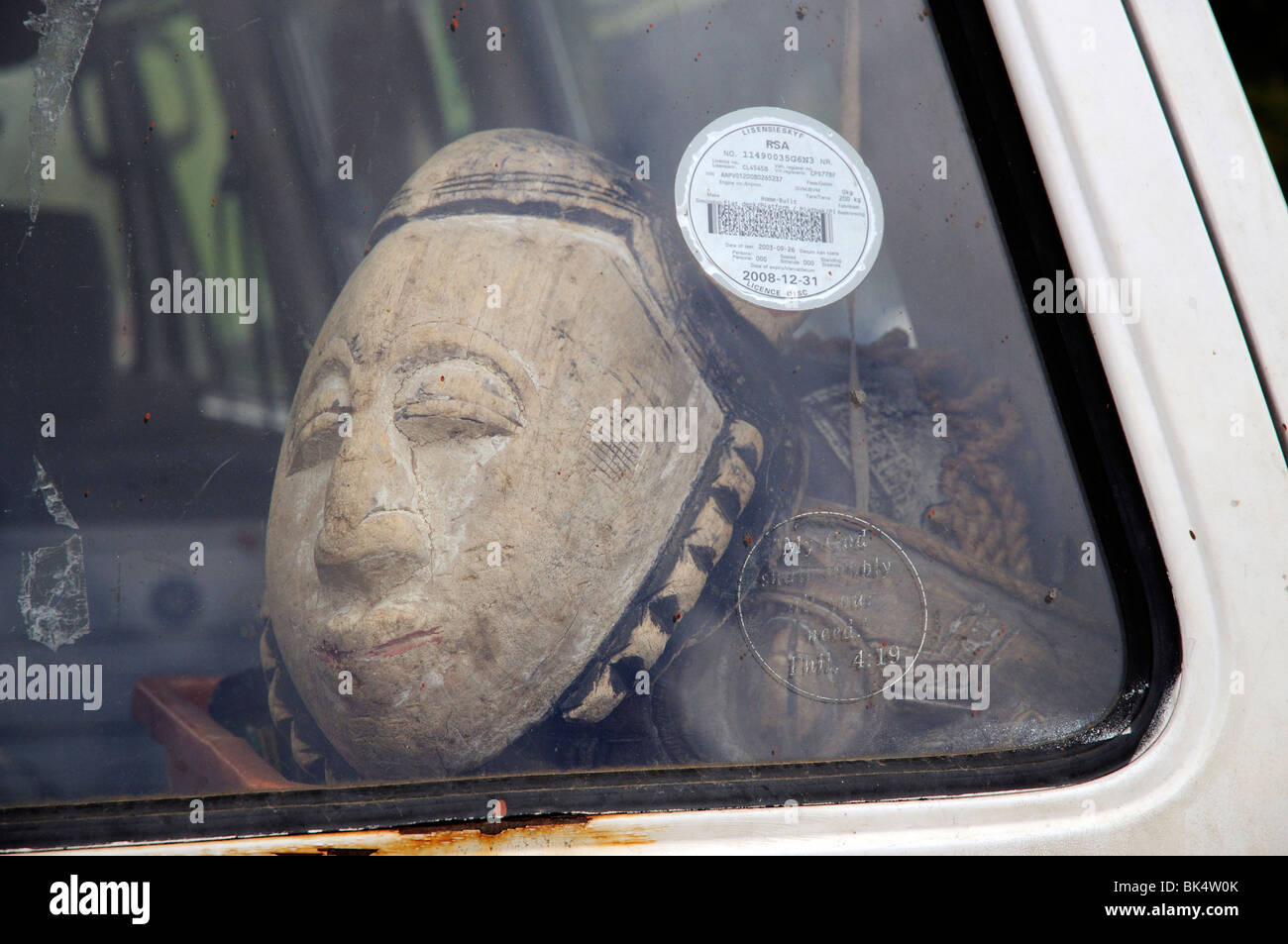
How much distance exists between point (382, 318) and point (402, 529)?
0.93 ft

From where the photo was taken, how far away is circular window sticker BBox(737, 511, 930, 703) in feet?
3.81

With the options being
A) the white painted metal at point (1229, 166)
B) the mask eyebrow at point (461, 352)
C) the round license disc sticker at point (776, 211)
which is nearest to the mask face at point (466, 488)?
the mask eyebrow at point (461, 352)

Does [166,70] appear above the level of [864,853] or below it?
above

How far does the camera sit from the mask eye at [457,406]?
120 centimetres

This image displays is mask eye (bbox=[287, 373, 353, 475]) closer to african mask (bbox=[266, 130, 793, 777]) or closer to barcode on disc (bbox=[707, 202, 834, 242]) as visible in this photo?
african mask (bbox=[266, 130, 793, 777])

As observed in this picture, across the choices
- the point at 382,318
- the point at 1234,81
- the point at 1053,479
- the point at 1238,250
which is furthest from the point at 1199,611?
the point at 382,318

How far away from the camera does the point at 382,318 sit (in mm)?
1222

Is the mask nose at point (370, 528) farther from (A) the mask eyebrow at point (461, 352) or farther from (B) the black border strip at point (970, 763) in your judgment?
(B) the black border strip at point (970, 763)

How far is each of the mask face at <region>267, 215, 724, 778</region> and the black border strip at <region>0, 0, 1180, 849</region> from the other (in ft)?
0.33

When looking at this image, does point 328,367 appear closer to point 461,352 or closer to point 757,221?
point 461,352

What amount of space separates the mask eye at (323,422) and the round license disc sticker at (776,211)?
1.58 feet

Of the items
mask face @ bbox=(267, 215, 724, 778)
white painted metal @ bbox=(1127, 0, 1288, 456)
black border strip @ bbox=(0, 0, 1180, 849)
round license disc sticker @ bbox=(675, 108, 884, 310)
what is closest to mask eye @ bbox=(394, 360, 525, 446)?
mask face @ bbox=(267, 215, 724, 778)
